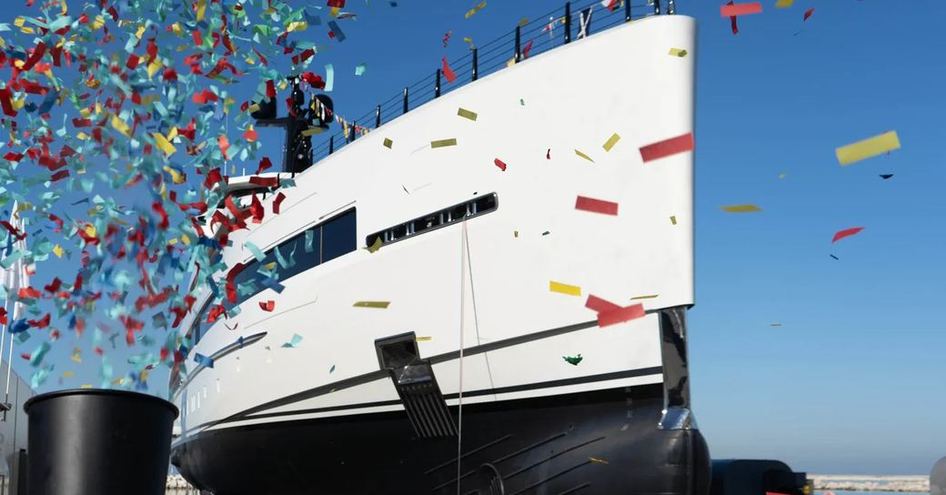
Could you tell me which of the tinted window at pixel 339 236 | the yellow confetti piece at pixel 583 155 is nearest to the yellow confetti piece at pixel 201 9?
the tinted window at pixel 339 236

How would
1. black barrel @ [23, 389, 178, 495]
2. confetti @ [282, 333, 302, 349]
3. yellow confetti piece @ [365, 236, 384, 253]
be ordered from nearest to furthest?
1. black barrel @ [23, 389, 178, 495]
2. yellow confetti piece @ [365, 236, 384, 253]
3. confetti @ [282, 333, 302, 349]

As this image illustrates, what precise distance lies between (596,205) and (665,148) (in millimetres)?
778

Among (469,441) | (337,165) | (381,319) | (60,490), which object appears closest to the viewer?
(60,490)

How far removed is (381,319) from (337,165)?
7.36ft

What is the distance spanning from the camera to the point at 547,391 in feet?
25.0

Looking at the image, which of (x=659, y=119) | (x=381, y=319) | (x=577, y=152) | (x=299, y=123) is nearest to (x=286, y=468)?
(x=381, y=319)

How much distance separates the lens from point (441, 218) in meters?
8.56

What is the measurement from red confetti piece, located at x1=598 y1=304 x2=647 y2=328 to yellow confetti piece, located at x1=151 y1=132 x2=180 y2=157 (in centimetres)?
415

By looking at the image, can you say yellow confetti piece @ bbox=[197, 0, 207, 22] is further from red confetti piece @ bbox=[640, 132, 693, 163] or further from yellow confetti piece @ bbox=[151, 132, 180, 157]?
red confetti piece @ bbox=[640, 132, 693, 163]

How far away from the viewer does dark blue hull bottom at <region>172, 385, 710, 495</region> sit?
7.00 m

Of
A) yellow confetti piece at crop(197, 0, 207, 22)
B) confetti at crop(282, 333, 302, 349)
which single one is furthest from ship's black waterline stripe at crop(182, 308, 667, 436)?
yellow confetti piece at crop(197, 0, 207, 22)

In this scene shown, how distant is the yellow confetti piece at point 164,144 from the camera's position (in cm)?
773

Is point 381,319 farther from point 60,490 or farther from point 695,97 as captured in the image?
point 60,490

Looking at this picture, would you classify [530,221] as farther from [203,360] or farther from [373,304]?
[203,360]
